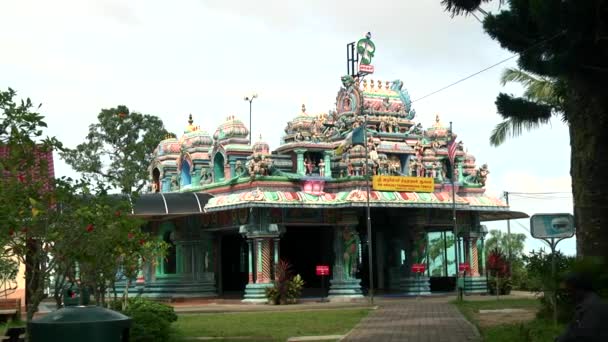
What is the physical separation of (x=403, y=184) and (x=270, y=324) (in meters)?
17.7

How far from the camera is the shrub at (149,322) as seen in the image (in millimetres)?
18000

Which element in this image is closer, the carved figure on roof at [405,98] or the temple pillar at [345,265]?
the temple pillar at [345,265]

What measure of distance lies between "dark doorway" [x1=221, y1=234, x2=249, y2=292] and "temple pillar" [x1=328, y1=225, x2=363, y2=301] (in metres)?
7.56

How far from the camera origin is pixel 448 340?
1883 centimetres

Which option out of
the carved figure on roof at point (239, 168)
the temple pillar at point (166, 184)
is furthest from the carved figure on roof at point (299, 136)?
the temple pillar at point (166, 184)

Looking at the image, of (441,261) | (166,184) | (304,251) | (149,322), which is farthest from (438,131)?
(149,322)

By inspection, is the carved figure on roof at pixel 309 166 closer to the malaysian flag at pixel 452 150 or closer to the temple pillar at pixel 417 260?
the temple pillar at pixel 417 260

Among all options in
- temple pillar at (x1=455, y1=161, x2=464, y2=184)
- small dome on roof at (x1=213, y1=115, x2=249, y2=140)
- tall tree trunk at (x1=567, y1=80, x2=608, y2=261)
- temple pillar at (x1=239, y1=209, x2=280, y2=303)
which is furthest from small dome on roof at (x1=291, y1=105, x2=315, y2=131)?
tall tree trunk at (x1=567, y1=80, x2=608, y2=261)

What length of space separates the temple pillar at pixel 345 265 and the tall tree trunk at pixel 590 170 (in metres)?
23.2

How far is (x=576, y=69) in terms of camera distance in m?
15.2

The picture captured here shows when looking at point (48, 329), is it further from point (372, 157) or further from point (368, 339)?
point (372, 157)

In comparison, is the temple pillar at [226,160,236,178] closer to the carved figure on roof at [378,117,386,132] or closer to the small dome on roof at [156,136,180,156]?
the carved figure on roof at [378,117,386,132]

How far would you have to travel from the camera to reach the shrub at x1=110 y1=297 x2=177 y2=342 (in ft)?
59.1

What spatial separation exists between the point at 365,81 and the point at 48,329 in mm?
36896
